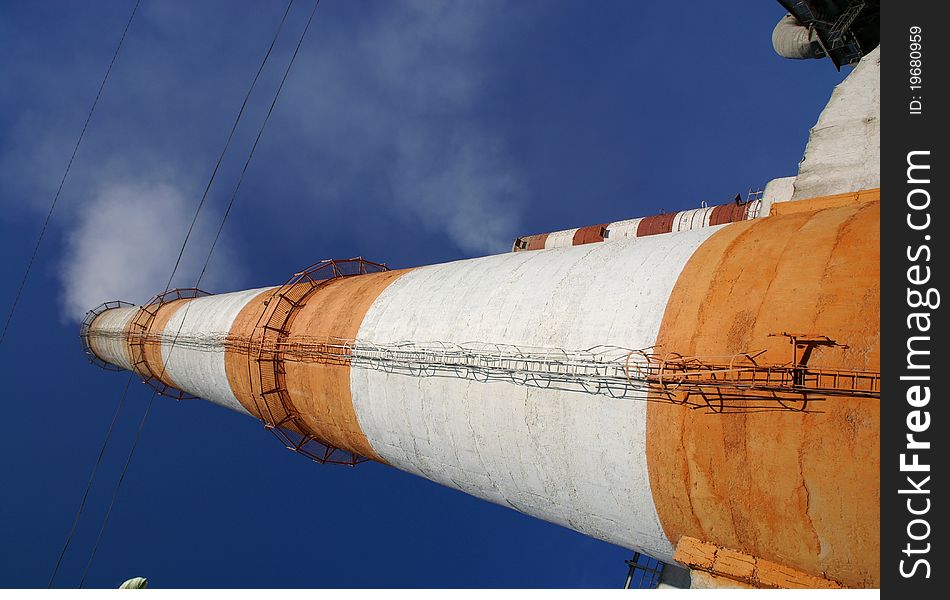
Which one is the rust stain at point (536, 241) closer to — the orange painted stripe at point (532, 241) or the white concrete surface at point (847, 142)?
the orange painted stripe at point (532, 241)

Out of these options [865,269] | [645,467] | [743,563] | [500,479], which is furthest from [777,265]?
[500,479]

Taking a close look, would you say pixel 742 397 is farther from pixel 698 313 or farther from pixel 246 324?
pixel 246 324

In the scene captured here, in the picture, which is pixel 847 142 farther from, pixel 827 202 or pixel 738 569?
pixel 738 569

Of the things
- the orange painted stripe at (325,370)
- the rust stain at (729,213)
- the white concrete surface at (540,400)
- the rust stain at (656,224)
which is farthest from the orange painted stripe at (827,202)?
the rust stain at (656,224)

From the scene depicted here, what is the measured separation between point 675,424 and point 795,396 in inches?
46.4

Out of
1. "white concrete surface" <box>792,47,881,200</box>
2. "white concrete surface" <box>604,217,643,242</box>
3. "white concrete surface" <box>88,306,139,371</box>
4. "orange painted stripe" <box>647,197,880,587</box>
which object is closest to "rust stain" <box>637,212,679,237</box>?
"white concrete surface" <box>604,217,643,242</box>

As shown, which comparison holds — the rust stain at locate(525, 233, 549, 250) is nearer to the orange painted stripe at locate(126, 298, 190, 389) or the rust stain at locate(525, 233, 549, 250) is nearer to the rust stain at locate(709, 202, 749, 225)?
the rust stain at locate(709, 202, 749, 225)

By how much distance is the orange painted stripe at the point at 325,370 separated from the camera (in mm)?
10109

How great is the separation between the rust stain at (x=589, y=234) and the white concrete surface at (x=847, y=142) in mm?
17569

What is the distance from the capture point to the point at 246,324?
13.6m

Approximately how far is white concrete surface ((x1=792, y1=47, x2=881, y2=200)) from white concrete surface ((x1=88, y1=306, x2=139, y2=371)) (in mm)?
24951

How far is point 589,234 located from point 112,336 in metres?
23.8

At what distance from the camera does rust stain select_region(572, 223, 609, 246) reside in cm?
2752

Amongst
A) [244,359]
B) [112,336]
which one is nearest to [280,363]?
[244,359]
